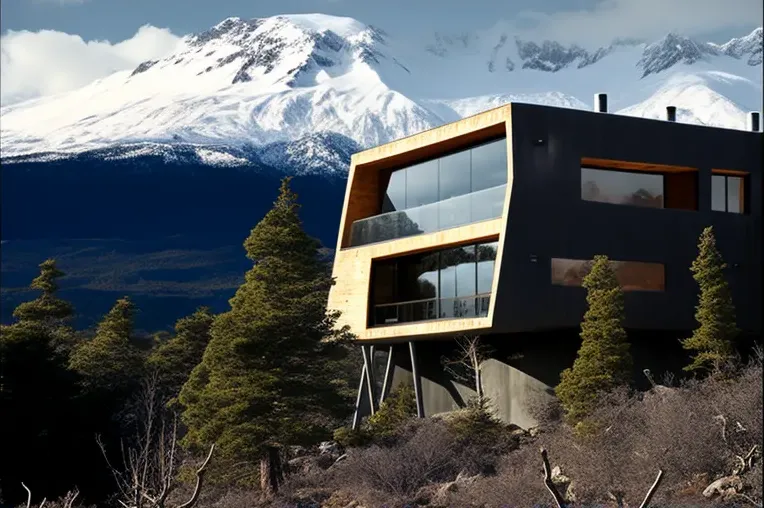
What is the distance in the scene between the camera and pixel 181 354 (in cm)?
4959

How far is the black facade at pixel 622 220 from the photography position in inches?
1266

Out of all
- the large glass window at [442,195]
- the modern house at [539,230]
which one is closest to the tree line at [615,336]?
the modern house at [539,230]

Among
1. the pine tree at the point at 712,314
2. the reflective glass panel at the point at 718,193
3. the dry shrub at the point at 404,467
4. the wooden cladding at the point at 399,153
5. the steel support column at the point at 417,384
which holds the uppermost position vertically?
the wooden cladding at the point at 399,153

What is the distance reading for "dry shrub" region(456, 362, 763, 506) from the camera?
26.1 m

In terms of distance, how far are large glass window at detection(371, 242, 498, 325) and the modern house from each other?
0.05m

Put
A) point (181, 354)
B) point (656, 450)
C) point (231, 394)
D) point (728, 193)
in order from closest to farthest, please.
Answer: point (656, 450) → point (231, 394) → point (728, 193) → point (181, 354)

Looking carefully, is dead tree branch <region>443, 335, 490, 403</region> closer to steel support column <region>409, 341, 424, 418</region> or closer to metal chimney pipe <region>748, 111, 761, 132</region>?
steel support column <region>409, 341, 424, 418</region>

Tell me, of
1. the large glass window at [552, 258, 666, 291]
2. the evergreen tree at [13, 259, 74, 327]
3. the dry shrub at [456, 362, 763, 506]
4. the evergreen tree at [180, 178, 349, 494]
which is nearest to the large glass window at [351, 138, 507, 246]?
the large glass window at [552, 258, 666, 291]

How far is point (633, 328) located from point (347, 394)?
763 centimetres

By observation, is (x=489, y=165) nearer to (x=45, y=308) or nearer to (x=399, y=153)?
(x=399, y=153)

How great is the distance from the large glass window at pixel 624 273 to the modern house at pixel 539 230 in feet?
0.12

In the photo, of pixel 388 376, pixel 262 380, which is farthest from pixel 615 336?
pixel 388 376

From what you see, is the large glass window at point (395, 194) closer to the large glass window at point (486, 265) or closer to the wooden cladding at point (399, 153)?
the wooden cladding at point (399, 153)

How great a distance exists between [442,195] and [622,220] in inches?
194
